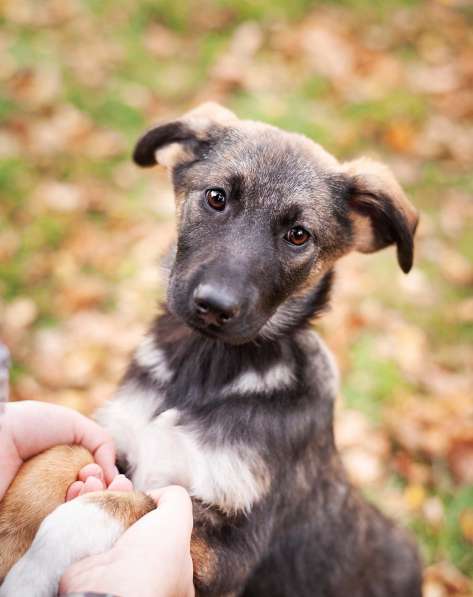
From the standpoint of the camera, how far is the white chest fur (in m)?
2.89

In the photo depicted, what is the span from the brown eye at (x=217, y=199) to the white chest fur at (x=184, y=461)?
3.26ft

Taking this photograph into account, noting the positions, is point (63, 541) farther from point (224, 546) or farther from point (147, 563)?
point (224, 546)

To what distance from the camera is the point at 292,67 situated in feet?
25.9

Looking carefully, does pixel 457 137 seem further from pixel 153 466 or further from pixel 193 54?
pixel 153 466

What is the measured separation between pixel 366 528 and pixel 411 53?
6.56 meters

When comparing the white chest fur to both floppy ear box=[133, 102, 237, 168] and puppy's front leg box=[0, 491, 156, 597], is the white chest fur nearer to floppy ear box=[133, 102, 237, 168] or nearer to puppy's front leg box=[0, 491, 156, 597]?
puppy's front leg box=[0, 491, 156, 597]

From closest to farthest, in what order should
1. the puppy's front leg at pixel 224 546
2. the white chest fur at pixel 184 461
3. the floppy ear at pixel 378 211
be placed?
1. the puppy's front leg at pixel 224 546
2. the white chest fur at pixel 184 461
3. the floppy ear at pixel 378 211

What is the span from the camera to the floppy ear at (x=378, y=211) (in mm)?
3311

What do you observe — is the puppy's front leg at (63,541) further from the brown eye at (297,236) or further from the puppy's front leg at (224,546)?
the brown eye at (297,236)

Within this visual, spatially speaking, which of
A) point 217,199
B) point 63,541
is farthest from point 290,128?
point 63,541

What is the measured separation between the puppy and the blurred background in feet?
2.09

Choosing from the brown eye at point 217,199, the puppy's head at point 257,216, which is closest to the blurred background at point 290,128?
the puppy's head at point 257,216

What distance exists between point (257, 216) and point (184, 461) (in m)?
1.17

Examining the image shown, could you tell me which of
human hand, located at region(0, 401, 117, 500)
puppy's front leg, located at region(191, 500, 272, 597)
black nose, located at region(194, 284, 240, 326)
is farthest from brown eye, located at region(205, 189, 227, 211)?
puppy's front leg, located at region(191, 500, 272, 597)
